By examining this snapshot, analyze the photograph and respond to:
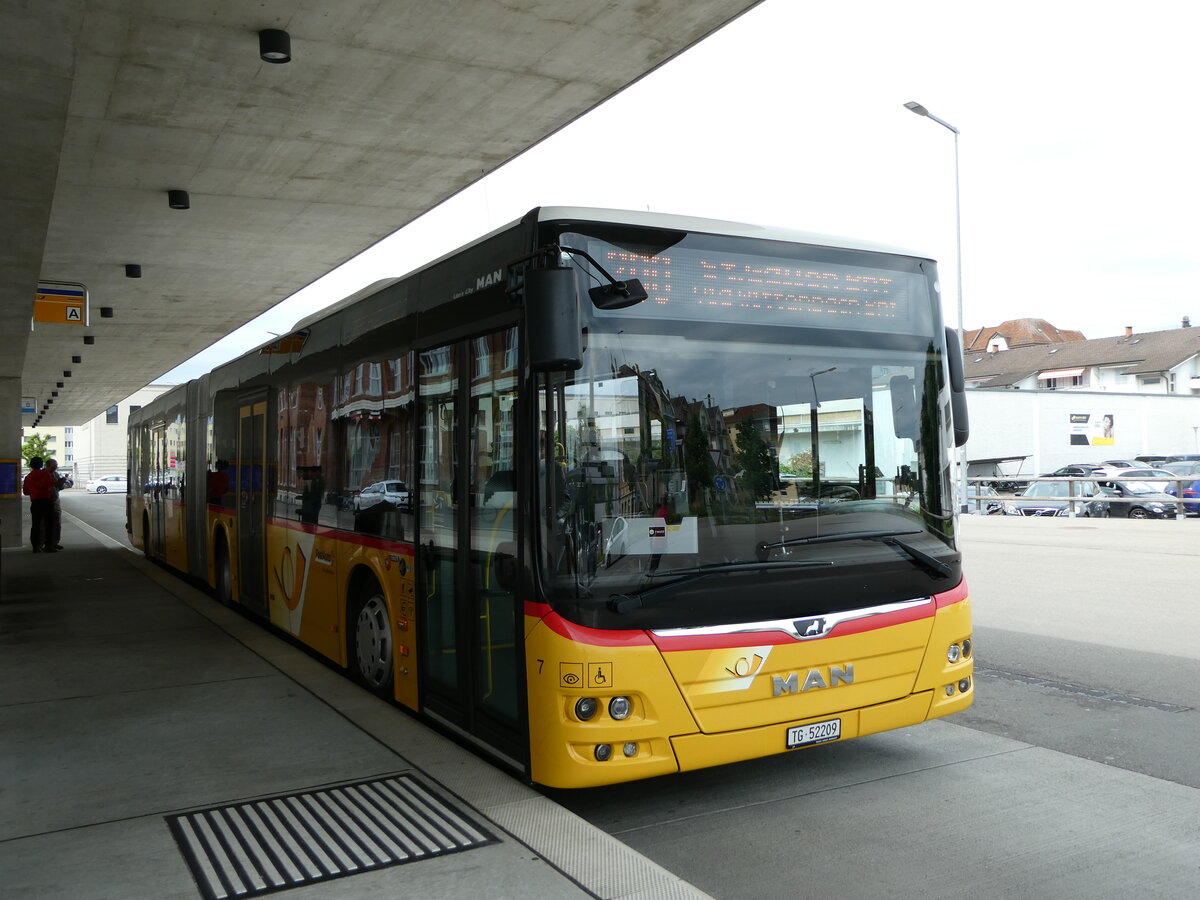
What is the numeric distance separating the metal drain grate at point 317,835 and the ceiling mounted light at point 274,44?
5.92 metres

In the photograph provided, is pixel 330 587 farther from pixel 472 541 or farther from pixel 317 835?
pixel 317 835

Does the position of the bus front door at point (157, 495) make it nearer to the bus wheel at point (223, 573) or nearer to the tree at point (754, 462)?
the bus wheel at point (223, 573)

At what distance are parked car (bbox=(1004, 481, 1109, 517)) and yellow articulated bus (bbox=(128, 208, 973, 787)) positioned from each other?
25.0 metres

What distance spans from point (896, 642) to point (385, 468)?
11.2 ft

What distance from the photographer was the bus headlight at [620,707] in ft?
15.6

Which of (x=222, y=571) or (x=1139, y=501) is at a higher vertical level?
(x=222, y=571)

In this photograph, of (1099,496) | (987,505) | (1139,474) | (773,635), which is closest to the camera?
(773,635)

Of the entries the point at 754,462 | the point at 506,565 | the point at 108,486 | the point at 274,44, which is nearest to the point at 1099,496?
the point at 274,44

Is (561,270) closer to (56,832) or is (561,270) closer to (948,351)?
(948,351)

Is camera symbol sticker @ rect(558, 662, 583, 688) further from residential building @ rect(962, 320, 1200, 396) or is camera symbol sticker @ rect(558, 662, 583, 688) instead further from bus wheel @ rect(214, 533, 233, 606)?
residential building @ rect(962, 320, 1200, 396)

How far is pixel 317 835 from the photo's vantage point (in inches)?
189

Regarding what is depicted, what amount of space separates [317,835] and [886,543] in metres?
3.09

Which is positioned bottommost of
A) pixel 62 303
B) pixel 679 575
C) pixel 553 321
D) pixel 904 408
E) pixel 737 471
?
pixel 679 575

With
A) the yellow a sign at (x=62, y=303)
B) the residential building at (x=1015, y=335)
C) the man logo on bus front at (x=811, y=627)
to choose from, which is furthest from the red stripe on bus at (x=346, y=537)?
the residential building at (x=1015, y=335)
